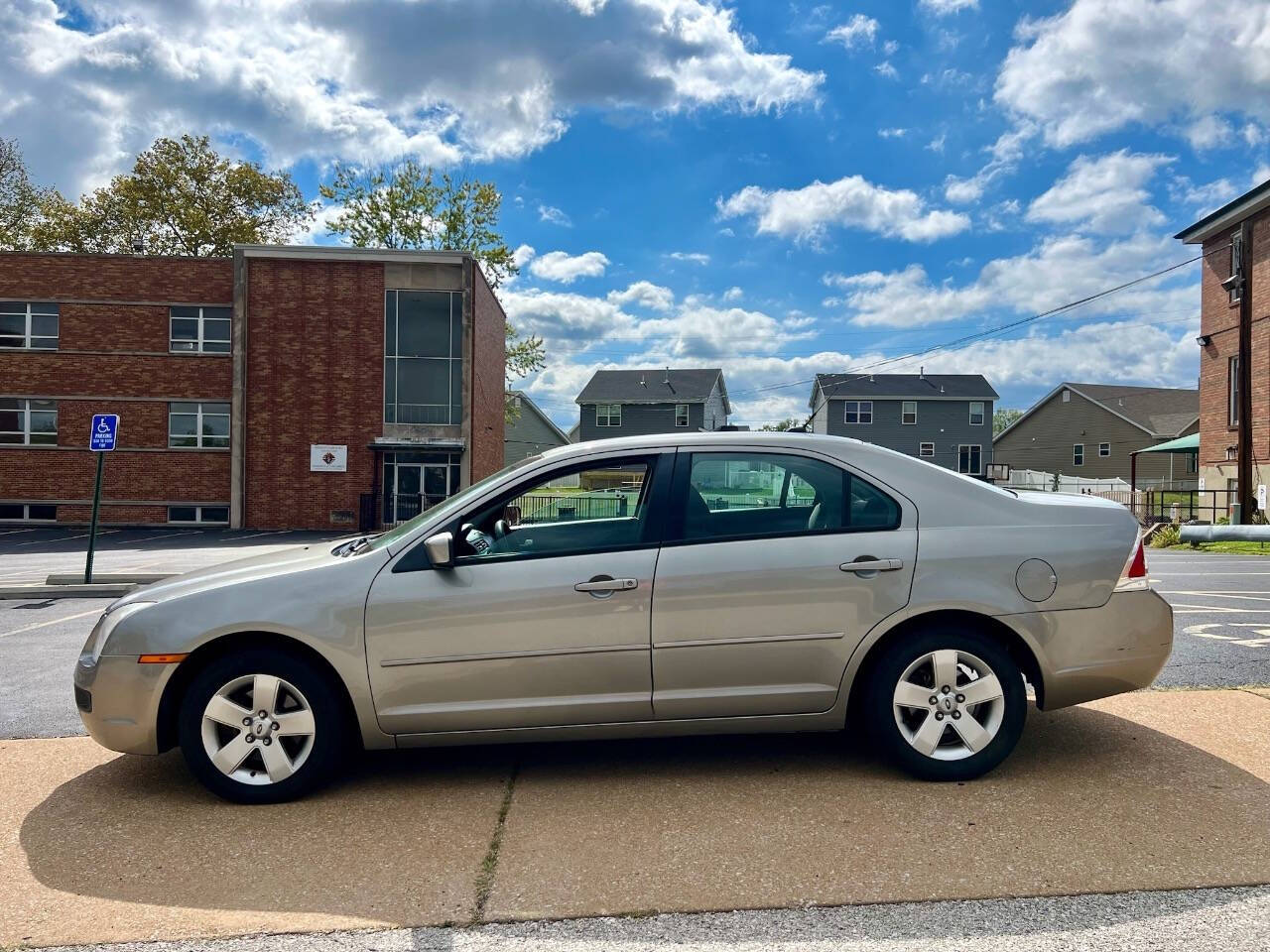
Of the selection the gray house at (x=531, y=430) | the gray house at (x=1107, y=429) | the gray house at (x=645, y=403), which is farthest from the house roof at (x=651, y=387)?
the gray house at (x=1107, y=429)

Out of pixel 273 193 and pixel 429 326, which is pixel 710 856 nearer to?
pixel 429 326

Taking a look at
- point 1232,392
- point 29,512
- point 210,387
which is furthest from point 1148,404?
point 29,512

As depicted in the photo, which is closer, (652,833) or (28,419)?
(652,833)

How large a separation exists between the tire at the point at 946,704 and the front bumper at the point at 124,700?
315cm

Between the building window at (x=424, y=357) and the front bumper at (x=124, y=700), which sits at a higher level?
the building window at (x=424, y=357)

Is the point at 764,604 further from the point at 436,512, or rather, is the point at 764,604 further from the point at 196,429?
the point at 196,429

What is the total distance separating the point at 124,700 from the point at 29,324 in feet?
106

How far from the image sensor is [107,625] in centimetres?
396

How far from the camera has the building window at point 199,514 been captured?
1159 inches

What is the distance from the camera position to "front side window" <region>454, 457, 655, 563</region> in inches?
159

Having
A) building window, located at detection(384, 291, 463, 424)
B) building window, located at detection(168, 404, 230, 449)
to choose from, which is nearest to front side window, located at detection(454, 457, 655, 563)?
building window, located at detection(384, 291, 463, 424)

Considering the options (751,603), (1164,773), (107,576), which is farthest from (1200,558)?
(107,576)

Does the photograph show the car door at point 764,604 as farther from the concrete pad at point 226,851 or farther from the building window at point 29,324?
the building window at point 29,324

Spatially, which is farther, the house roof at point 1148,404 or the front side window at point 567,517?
the house roof at point 1148,404
